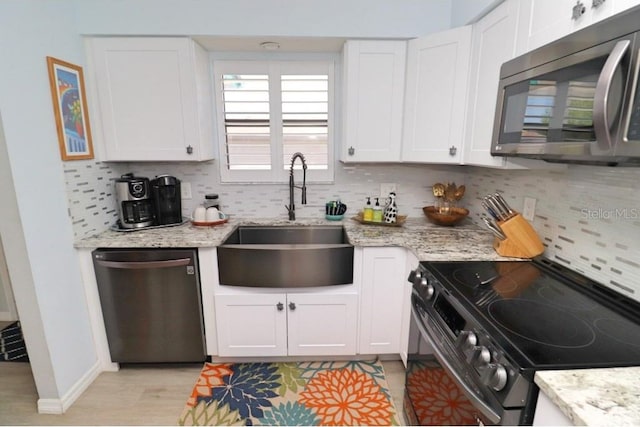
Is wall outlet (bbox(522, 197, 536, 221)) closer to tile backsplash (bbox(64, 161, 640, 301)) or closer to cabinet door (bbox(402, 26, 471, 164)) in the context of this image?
tile backsplash (bbox(64, 161, 640, 301))

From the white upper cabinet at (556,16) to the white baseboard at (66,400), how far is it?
2890 millimetres

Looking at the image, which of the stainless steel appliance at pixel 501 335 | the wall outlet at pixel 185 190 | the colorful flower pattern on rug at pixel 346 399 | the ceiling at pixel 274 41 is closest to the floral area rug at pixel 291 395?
the colorful flower pattern on rug at pixel 346 399

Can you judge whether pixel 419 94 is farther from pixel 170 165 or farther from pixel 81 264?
pixel 81 264

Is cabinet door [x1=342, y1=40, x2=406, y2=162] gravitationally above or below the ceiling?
below

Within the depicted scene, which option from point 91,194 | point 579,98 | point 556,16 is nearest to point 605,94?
point 579,98

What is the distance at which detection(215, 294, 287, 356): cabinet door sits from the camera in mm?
1974

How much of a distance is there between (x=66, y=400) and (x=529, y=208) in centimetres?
280

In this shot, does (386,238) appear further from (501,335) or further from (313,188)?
(501,335)

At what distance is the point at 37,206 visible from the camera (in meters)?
1.59

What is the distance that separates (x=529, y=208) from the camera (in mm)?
1768

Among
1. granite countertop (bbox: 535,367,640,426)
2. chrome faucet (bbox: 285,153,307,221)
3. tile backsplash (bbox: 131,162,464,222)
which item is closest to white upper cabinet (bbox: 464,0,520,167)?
tile backsplash (bbox: 131,162,464,222)

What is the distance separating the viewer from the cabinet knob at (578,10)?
3.39ft

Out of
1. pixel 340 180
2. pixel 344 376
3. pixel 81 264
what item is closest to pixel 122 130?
pixel 81 264

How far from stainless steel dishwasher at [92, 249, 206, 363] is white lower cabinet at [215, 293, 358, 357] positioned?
183 mm
